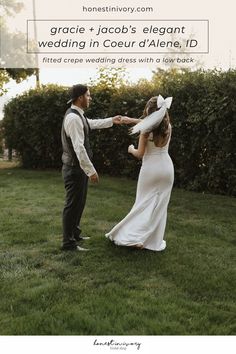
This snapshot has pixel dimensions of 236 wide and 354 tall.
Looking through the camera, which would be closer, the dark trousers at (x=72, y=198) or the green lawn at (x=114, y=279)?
the green lawn at (x=114, y=279)

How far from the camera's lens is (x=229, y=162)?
10.6 meters

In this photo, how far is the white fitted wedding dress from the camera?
20.7ft

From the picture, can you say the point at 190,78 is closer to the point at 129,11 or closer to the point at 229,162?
the point at 229,162

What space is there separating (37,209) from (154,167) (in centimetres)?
355

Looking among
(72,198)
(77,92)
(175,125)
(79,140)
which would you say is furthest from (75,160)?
(175,125)

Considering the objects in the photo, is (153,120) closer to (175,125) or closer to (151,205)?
(151,205)

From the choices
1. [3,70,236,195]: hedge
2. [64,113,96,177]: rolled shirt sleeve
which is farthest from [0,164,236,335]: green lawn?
[3,70,236,195]: hedge

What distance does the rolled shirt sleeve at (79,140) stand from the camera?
5910 millimetres

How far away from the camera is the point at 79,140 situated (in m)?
5.96

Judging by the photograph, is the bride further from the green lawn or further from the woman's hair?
the green lawn

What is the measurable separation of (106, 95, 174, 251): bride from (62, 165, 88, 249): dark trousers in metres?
0.59

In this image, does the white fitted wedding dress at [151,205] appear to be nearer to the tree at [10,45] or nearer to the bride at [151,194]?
the bride at [151,194]

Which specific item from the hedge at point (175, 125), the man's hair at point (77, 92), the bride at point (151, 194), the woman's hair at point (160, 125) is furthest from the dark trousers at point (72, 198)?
the hedge at point (175, 125)
